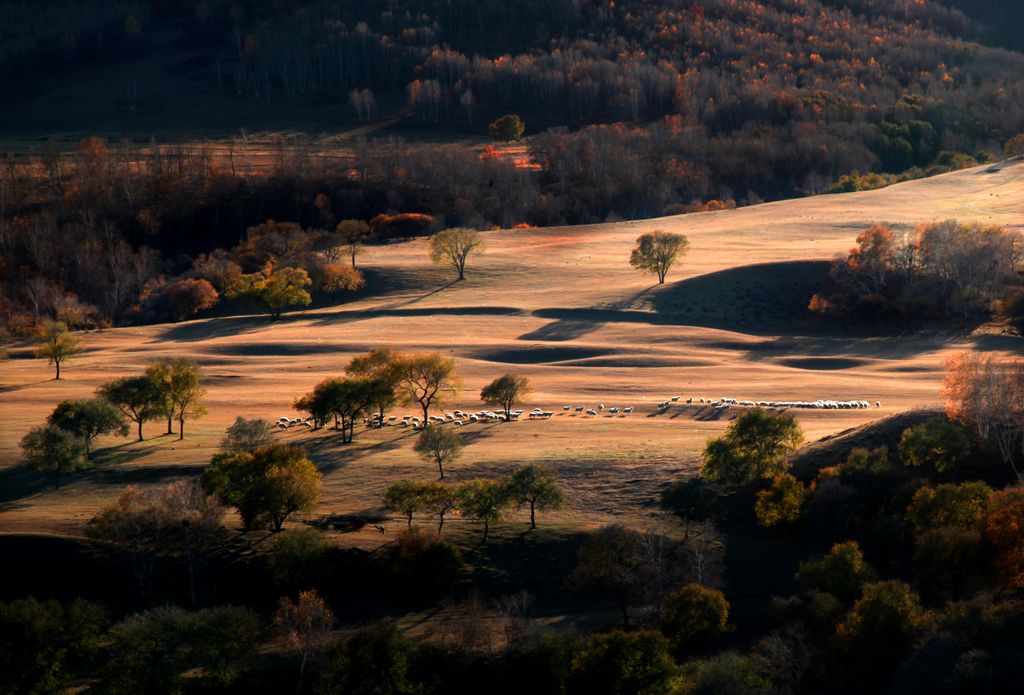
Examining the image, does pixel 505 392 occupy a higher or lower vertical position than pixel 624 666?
higher

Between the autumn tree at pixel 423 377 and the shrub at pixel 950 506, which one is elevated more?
the autumn tree at pixel 423 377

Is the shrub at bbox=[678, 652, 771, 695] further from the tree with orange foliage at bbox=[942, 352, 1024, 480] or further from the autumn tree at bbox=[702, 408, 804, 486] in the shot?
the tree with orange foliage at bbox=[942, 352, 1024, 480]

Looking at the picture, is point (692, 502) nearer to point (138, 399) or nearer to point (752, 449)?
point (752, 449)

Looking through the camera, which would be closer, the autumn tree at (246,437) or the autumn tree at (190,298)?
the autumn tree at (246,437)

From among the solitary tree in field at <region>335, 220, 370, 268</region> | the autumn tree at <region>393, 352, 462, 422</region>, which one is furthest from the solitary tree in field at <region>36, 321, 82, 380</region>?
the solitary tree in field at <region>335, 220, 370, 268</region>

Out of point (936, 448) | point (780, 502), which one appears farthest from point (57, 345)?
point (936, 448)

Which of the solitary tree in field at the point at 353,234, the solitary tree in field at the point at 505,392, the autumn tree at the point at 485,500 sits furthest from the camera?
the solitary tree in field at the point at 353,234

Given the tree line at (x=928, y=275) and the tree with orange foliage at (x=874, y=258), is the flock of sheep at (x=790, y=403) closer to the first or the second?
the tree line at (x=928, y=275)

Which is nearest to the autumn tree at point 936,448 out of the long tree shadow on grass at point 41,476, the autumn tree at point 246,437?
the autumn tree at point 246,437
